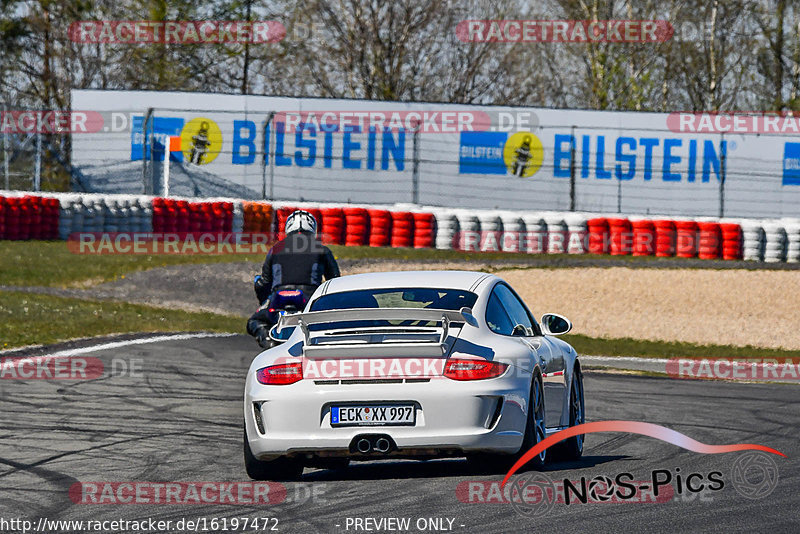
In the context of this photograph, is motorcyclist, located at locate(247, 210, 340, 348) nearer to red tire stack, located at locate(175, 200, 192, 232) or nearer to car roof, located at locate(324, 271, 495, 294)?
car roof, located at locate(324, 271, 495, 294)

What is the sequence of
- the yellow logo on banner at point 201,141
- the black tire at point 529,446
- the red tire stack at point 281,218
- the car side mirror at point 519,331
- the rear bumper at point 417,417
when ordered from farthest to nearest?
the yellow logo on banner at point 201,141
the red tire stack at point 281,218
the car side mirror at point 519,331
the black tire at point 529,446
the rear bumper at point 417,417

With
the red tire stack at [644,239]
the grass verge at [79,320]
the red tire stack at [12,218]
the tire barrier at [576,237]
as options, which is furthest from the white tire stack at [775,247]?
the red tire stack at [12,218]

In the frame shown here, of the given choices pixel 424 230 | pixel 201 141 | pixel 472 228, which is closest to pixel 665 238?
pixel 472 228

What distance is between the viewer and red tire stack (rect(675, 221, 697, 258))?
109 feet

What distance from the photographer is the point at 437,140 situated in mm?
37844

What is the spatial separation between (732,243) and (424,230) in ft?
24.9

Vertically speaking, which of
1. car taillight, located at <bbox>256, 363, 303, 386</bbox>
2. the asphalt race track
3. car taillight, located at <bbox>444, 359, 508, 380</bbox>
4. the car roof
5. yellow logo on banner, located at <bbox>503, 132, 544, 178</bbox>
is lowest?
the asphalt race track

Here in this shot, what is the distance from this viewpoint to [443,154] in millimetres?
37781

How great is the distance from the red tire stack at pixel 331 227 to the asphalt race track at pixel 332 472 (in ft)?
57.6

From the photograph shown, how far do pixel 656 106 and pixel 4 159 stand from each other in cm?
3449

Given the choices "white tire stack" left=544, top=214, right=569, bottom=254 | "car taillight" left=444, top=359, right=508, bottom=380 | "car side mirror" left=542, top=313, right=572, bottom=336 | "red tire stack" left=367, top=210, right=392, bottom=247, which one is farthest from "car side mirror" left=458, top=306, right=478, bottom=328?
"white tire stack" left=544, top=214, right=569, bottom=254

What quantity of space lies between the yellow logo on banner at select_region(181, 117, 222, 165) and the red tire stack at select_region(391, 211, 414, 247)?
6.97 metres

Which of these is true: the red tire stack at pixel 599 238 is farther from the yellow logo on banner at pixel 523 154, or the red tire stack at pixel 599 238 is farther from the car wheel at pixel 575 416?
the car wheel at pixel 575 416

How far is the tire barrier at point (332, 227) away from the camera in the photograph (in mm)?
32531
